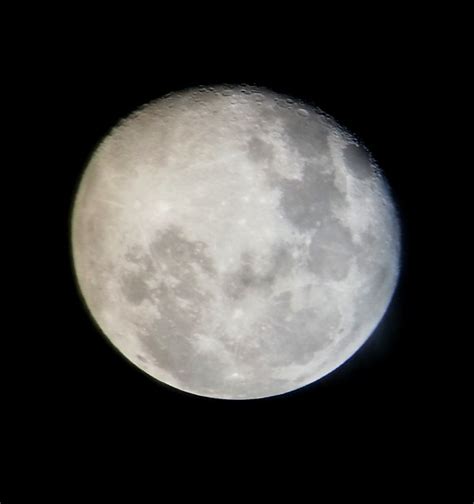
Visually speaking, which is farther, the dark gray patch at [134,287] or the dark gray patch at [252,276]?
the dark gray patch at [134,287]

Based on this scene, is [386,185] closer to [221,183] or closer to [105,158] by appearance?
[221,183]

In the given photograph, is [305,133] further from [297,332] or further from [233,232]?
[297,332]

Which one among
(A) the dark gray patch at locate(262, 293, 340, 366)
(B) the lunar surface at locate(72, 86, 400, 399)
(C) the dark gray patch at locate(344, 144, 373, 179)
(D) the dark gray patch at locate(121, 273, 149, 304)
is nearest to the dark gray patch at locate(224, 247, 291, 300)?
(B) the lunar surface at locate(72, 86, 400, 399)

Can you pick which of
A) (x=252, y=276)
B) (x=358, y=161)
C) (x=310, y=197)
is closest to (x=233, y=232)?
(x=252, y=276)

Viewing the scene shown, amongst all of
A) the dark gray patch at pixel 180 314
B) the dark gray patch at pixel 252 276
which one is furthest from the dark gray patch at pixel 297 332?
the dark gray patch at pixel 180 314

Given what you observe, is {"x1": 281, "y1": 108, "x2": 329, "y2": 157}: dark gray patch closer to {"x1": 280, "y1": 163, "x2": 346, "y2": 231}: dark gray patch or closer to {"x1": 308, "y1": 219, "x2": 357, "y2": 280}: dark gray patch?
{"x1": 280, "y1": 163, "x2": 346, "y2": 231}: dark gray patch

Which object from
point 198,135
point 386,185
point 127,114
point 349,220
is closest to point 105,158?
point 127,114

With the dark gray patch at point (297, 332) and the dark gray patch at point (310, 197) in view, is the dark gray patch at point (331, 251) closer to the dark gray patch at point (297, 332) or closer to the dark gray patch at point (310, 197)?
the dark gray patch at point (310, 197)
